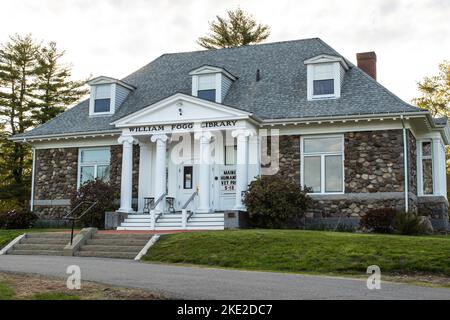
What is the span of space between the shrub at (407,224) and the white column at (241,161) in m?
5.51

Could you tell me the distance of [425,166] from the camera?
2500 cm

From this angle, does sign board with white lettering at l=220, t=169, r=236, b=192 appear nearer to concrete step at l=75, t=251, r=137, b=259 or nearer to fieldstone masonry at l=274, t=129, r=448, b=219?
fieldstone masonry at l=274, t=129, r=448, b=219

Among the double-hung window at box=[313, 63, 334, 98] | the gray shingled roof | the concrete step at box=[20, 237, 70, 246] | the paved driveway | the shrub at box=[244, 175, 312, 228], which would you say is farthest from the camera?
the double-hung window at box=[313, 63, 334, 98]

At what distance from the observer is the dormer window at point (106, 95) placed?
27609 millimetres

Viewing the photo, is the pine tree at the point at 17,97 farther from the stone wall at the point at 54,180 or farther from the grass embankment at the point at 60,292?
the grass embankment at the point at 60,292

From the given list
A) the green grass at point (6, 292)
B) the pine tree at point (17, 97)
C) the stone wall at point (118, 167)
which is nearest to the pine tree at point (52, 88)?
the pine tree at point (17, 97)

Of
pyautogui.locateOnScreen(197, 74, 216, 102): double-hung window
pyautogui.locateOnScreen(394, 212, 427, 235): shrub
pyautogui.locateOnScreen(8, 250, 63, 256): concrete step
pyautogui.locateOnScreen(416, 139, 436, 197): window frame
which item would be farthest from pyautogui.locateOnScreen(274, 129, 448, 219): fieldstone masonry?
pyautogui.locateOnScreen(8, 250, 63, 256): concrete step

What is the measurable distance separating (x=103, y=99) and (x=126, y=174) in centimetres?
520

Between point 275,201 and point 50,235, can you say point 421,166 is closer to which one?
point 275,201

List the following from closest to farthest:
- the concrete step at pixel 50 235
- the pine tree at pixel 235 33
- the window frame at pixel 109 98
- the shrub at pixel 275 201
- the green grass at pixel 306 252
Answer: the green grass at pixel 306 252
the concrete step at pixel 50 235
the shrub at pixel 275 201
the window frame at pixel 109 98
the pine tree at pixel 235 33

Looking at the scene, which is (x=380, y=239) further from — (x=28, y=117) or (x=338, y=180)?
(x=28, y=117)

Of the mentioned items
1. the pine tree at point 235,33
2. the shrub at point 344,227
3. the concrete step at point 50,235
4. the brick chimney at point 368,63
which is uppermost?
the pine tree at point 235,33

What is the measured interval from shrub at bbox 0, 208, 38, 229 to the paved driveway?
36.5ft

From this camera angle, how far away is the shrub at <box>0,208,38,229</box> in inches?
1017
